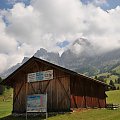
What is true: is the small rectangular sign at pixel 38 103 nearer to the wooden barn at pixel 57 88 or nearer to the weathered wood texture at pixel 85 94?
the wooden barn at pixel 57 88

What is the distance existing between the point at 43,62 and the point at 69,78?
3906 millimetres

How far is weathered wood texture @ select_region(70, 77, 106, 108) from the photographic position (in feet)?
94.5

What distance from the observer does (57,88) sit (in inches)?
1143

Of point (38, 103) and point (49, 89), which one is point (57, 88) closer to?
point (49, 89)

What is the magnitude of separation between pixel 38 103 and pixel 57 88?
157 inches

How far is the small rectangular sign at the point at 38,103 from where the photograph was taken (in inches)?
994

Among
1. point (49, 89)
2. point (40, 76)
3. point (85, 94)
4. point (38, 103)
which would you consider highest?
point (40, 76)

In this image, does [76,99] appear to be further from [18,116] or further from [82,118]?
[18,116]

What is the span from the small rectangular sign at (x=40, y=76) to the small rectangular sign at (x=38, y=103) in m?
4.40

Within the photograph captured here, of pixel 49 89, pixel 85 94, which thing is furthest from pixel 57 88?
pixel 85 94

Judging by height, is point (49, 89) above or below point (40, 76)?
below

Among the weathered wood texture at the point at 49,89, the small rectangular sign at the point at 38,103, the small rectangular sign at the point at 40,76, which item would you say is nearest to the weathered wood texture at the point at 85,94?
the weathered wood texture at the point at 49,89

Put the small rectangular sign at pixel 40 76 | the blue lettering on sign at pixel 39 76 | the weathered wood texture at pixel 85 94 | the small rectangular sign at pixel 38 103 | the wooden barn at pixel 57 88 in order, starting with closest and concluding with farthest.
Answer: the small rectangular sign at pixel 38 103
the wooden barn at pixel 57 88
the weathered wood texture at pixel 85 94
the small rectangular sign at pixel 40 76
the blue lettering on sign at pixel 39 76

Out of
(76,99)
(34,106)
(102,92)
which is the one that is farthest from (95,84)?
(34,106)
